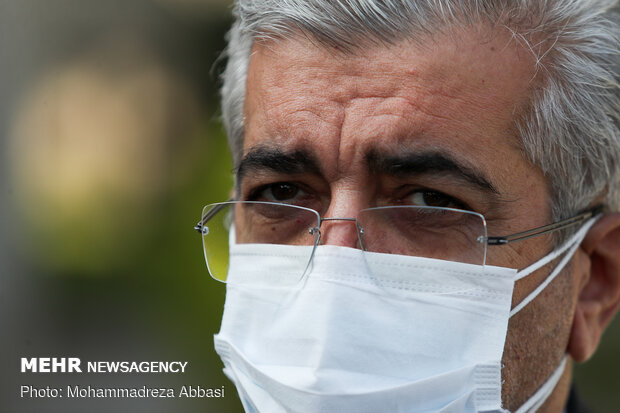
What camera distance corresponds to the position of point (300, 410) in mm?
2066

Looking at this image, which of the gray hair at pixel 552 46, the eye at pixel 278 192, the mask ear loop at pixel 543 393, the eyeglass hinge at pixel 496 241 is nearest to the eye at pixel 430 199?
the eyeglass hinge at pixel 496 241

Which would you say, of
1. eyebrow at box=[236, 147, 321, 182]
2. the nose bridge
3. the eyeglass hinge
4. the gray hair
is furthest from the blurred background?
the eyeglass hinge

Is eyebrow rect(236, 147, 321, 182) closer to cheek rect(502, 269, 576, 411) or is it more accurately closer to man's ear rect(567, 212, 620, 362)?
cheek rect(502, 269, 576, 411)

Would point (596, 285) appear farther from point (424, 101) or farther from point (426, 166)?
point (424, 101)

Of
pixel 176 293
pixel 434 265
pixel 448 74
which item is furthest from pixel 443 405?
pixel 176 293

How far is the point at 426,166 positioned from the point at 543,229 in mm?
496

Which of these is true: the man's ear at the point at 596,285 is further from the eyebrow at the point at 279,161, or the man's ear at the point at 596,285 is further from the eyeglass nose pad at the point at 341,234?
the eyebrow at the point at 279,161

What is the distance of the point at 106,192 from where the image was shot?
5965 millimetres

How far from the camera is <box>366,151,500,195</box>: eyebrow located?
2.24 meters

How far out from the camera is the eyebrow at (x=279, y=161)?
2412 millimetres

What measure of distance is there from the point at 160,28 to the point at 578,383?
17.2 feet

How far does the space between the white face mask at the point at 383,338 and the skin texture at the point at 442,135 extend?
0.34ft

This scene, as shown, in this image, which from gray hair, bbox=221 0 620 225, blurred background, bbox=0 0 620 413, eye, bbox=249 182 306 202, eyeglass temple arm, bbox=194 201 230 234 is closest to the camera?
gray hair, bbox=221 0 620 225

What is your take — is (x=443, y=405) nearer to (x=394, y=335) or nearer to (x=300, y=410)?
(x=394, y=335)
